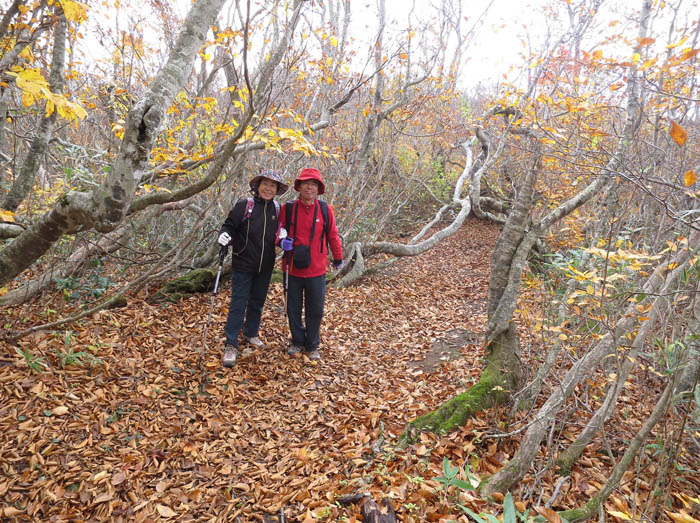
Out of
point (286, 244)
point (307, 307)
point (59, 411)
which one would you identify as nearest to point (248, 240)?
point (286, 244)

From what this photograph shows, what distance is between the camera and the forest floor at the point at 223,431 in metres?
2.58

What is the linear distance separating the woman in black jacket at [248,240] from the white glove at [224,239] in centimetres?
8

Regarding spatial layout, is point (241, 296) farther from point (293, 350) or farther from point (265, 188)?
point (265, 188)

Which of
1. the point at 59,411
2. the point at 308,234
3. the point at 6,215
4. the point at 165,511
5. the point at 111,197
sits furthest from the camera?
the point at 308,234

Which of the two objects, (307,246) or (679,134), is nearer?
(679,134)

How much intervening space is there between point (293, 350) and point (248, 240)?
5.21ft

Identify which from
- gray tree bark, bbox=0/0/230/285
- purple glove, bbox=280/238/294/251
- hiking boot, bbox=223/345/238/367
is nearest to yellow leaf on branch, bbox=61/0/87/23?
gray tree bark, bbox=0/0/230/285

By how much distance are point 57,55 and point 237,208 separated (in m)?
2.66

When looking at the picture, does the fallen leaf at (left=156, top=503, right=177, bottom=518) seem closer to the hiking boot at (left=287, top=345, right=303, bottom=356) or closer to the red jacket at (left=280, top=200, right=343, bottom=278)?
the hiking boot at (left=287, top=345, right=303, bottom=356)

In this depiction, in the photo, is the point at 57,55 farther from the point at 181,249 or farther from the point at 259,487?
the point at 259,487

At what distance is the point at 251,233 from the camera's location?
4234 millimetres

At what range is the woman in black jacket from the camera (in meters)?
4.22

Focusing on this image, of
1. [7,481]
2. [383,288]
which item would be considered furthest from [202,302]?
[383,288]

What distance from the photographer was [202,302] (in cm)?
535
